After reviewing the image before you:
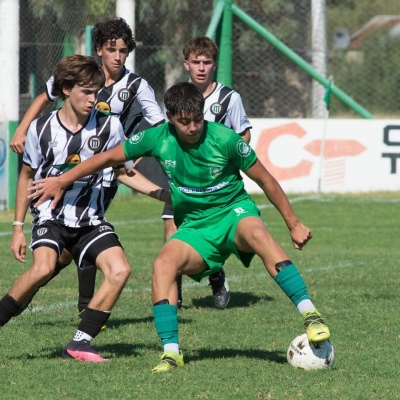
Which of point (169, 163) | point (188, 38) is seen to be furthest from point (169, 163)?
point (188, 38)

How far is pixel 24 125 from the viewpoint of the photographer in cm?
695

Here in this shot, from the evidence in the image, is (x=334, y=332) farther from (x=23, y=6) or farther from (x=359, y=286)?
(x=23, y=6)

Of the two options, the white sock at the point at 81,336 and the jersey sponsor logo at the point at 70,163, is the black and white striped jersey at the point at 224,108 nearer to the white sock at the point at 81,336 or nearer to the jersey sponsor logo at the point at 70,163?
the jersey sponsor logo at the point at 70,163

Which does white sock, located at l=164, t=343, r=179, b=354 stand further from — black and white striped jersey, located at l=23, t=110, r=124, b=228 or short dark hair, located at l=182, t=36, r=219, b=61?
short dark hair, located at l=182, t=36, r=219, b=61

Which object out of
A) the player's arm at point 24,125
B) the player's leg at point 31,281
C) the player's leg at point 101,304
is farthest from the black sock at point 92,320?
the player's arm at point 24,125

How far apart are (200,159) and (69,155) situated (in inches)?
34.7

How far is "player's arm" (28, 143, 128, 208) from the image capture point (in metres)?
5.59

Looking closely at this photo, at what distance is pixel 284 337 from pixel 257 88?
14.2 meters

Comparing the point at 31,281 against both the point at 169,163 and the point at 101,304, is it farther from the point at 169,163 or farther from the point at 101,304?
the point at 169,163

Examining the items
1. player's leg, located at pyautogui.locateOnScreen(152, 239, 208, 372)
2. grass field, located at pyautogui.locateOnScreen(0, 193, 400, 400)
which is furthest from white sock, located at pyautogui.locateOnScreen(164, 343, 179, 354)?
grass field, located at pyautogui.locateOnScreen(0, 193, 400, 400)

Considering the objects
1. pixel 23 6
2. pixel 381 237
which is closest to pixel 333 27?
pixel 23 6

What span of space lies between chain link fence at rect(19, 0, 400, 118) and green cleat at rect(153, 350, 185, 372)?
39.0 ft

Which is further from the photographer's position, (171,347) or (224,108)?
(224,108)

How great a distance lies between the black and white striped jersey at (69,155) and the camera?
5.93 metres
